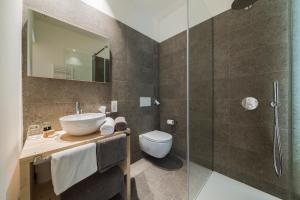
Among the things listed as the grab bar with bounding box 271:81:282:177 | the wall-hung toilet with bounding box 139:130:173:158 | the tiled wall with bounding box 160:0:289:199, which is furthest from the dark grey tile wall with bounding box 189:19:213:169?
the grab bar with bounding box 271:81:282:177

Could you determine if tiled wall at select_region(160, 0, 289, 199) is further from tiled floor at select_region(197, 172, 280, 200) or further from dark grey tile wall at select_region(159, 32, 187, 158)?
dark grey tile wall at select_region(159, 32, 187, 158)

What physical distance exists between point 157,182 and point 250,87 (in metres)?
1.59

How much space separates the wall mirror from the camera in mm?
1081

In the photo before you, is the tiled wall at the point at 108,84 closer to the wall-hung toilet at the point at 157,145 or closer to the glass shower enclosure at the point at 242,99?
the wall-hung toilet at the point at 157,145

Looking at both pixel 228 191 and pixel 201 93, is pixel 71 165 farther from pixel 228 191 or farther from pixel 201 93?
pixel 228 191

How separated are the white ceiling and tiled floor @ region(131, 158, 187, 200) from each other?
1.91m

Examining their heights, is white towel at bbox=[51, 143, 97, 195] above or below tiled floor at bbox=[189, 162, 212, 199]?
above

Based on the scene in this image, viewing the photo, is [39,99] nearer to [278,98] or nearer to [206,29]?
[206,29]

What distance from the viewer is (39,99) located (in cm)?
111

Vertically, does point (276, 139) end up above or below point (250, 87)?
below

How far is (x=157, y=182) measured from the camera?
5.02 ft

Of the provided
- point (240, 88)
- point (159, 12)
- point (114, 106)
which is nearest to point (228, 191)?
point (240, 88)

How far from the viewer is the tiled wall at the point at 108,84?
1.11 metres

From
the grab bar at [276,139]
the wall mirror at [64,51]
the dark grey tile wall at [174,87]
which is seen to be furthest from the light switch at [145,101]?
the grab bar at [276,139]
